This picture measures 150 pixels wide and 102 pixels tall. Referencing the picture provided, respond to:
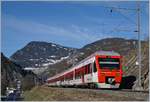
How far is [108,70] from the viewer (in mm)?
39281

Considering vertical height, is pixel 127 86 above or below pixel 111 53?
below

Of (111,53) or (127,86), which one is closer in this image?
(111,53)

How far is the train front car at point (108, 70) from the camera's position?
128 feet

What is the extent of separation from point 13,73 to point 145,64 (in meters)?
136

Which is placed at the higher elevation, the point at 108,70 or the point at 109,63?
the point at 109,63

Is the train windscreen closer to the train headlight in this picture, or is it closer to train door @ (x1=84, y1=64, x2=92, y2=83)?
the train headlight

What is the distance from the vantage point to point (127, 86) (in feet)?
156

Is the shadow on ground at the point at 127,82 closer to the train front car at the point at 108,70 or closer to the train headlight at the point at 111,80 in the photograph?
the train front car at the point at 108,70

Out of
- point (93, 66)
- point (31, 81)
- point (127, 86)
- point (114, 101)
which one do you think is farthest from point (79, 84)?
point (31, 81)

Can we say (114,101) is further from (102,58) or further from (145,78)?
(145,78)

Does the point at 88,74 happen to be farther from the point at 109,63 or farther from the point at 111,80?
the point at 111,80

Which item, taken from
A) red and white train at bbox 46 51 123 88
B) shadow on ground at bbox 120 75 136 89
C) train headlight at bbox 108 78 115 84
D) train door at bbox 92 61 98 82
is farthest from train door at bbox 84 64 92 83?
shadow on ground at bbox 120 75 136 89

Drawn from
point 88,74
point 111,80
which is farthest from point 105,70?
point 88,74

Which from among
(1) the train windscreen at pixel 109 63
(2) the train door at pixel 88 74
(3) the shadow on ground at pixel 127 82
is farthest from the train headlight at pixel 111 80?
(3) the shadow on ground at pixel 127 82
